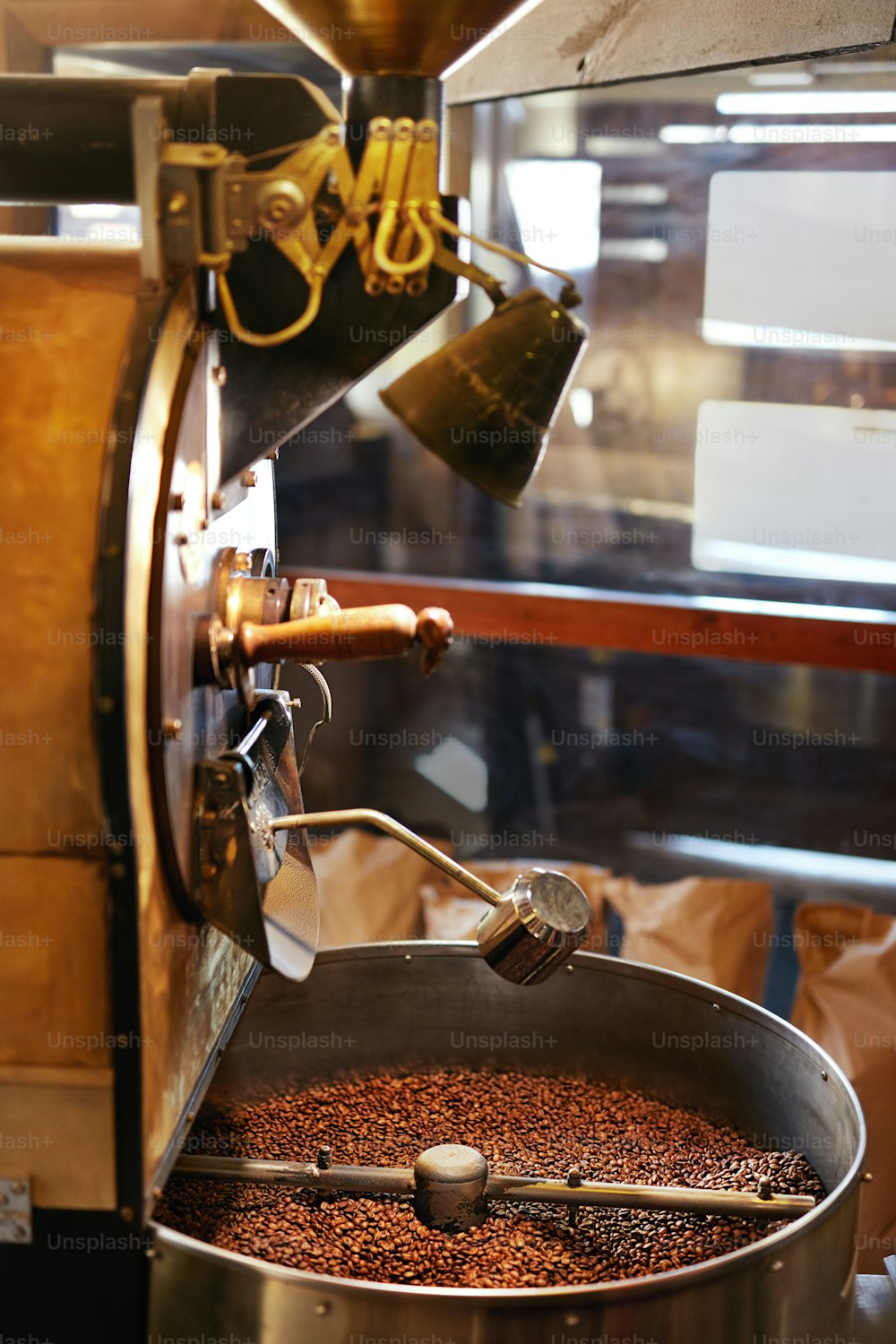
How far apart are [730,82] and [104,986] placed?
2.88 metres

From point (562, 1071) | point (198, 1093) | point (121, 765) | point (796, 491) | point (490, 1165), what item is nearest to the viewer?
point (121, 765)

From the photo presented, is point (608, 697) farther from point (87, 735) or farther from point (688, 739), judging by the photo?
point (87, 735)

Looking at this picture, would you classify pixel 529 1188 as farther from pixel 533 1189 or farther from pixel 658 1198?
pixel 658 1198

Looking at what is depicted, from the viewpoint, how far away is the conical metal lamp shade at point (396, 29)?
1337 millimetres

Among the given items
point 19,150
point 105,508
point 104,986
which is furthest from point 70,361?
point 104,986

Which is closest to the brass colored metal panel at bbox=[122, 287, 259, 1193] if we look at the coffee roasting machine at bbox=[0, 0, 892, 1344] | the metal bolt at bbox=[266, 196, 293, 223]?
the coffee roasting machine at bbox=[0, 0, 892, 1344]

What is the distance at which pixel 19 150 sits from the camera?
1.37 meters

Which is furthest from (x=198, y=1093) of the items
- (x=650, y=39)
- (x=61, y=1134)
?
(x=650, y=39)

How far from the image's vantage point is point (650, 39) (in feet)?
7.42

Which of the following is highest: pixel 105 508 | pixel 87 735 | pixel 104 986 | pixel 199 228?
pixel 199 228

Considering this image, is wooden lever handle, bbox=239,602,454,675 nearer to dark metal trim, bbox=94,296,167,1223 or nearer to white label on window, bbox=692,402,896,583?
dark metal trim, bbox=94,296,167,1223

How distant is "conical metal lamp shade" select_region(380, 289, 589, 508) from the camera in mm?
1377

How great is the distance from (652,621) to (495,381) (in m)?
1.83

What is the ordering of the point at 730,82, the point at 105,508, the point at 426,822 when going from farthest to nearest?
1. the point at 426,822
2. the point at 730,82
3. the point at 105,508
